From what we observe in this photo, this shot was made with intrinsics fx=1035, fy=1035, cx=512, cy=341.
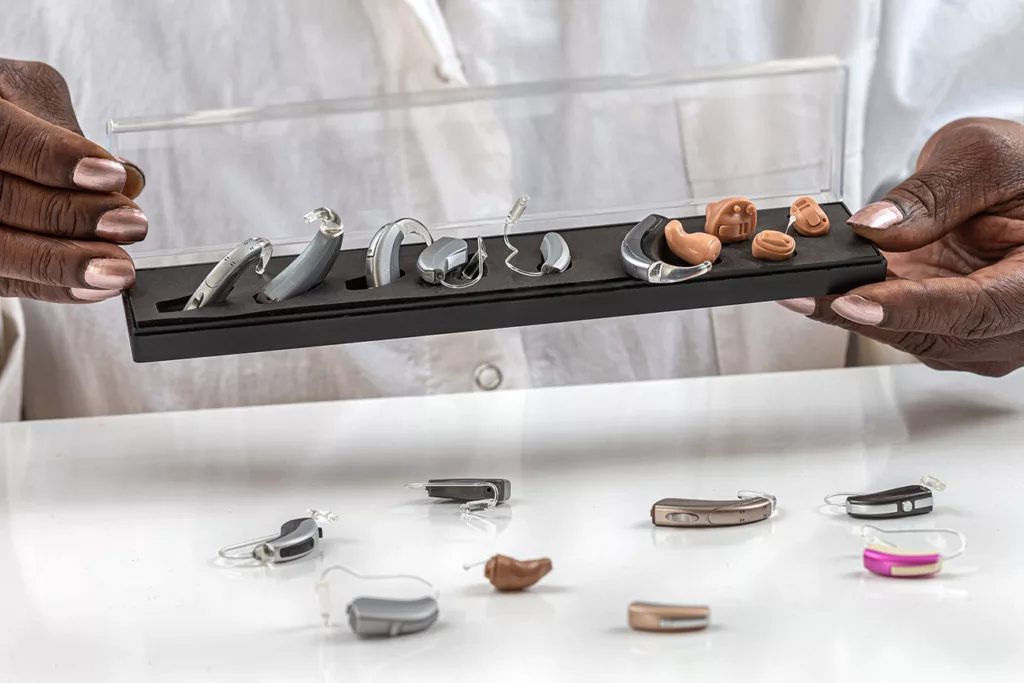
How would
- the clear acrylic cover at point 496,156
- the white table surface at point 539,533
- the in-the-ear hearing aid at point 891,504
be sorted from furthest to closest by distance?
1. the clear acrylic cover at point 496,156
2. the in-the-ear hearing aid at point 891,504
3. the white table surface at point 539,533

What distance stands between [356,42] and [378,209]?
13 cm

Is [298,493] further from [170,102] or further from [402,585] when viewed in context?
[170,102]

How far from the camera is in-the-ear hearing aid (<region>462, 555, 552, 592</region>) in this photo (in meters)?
0.48

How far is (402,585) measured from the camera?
50 centimetres

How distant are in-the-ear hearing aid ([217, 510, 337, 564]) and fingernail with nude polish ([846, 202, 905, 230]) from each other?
36 cm

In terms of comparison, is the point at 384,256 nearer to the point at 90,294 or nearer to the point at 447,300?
the point at 447,300

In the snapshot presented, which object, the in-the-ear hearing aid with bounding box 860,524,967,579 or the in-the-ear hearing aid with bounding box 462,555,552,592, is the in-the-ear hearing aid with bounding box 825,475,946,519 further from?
the in-the-ear hearing aid with bounding box 462,555,552,592

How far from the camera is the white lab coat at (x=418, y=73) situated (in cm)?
80

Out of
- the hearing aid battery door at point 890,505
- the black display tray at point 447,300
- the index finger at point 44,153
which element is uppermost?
the index finger at point 44,153

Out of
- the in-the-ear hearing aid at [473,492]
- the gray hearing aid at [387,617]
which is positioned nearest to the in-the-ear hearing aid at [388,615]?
the gray hearing aid at [387,617]

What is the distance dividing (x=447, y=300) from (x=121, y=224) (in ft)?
0.64

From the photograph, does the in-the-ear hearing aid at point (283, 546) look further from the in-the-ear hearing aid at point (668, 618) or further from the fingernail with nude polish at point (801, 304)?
the fingernail with nude polish at point (801, 304)

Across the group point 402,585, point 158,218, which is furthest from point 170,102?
point 402,585

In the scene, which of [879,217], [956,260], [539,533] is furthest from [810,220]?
[539,533]
